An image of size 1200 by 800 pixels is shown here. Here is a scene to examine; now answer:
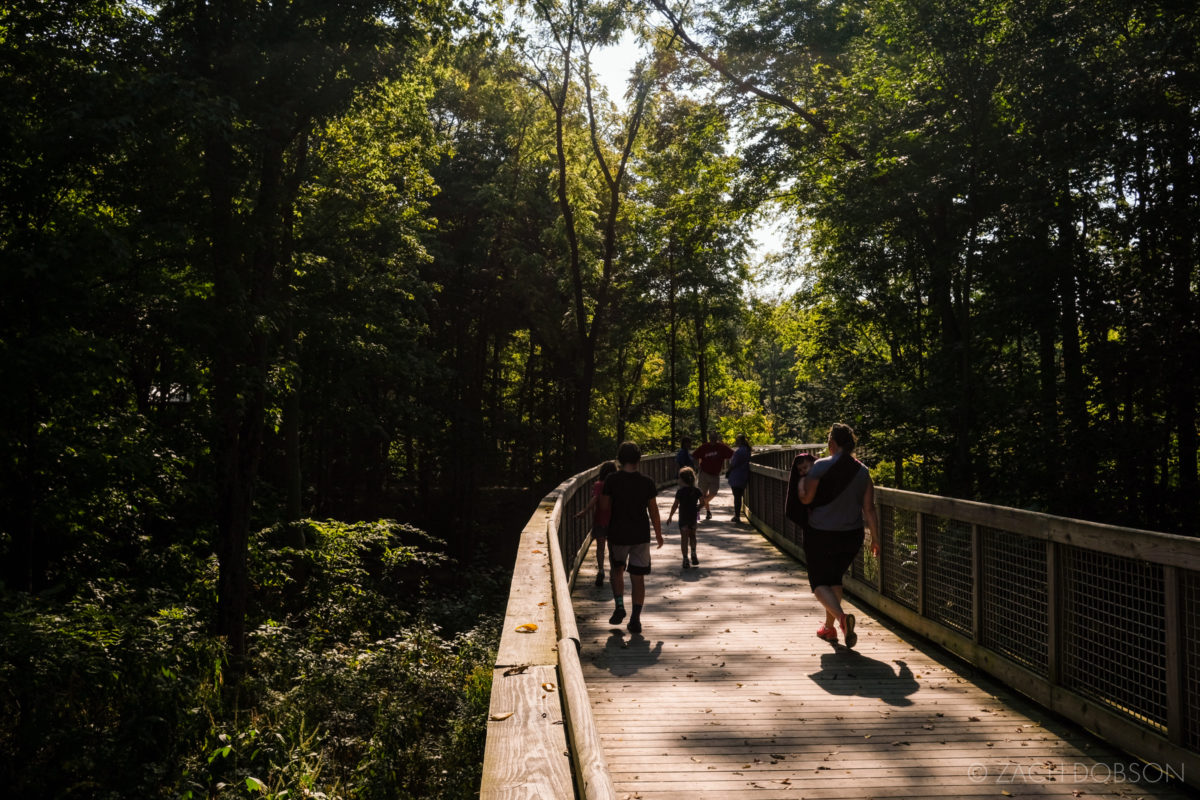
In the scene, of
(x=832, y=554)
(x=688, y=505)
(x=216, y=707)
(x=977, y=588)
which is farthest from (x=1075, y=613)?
(x=216, y=707)

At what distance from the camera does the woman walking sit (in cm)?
785

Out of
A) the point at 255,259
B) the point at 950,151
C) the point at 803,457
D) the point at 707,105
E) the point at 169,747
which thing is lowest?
the point at 169,747

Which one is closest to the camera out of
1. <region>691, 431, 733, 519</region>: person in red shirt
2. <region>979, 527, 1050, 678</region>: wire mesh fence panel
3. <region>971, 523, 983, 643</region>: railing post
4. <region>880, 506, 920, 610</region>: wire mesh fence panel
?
<region>979, 527, 1050, 678</region>: wire mesh fence panel

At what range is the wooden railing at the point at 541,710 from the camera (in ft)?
9.19

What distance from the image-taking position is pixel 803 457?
10297 millimetres

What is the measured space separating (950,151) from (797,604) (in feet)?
30.7

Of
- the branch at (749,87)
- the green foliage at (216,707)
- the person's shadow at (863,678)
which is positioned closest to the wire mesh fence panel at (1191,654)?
the person's shadow at (863,678)

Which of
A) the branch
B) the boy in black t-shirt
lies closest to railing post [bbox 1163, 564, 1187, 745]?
the boy in black t-shirt

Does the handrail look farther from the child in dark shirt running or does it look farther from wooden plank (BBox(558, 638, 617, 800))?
the child in dark shirt running

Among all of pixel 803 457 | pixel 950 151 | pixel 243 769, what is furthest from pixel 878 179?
pixel 243 769

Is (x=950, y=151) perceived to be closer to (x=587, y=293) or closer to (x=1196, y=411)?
(x=1196, y=411)

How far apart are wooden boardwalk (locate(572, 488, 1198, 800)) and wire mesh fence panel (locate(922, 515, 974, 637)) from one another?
1.14ft

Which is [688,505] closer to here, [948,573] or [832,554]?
[832,554]

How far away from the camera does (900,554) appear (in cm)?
898
